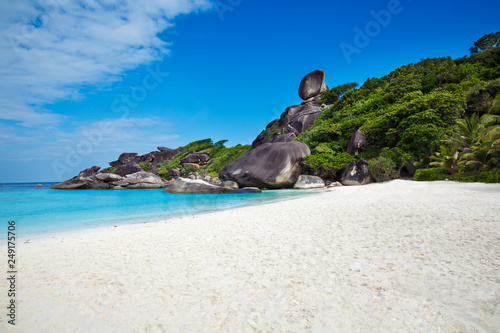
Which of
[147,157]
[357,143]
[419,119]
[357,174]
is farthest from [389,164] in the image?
[147,157]

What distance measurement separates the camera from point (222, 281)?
292cm

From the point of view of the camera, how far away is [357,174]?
2069 centimetres

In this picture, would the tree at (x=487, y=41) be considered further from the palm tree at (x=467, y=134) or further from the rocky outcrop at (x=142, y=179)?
the rocky outcrop at (x=142, y=179)

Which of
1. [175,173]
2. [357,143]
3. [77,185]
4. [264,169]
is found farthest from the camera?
[175,173]

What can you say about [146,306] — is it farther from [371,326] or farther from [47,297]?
[371,326]

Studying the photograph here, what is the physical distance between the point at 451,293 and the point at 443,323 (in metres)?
0.60

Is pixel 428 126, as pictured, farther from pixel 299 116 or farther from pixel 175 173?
pixel 175 173

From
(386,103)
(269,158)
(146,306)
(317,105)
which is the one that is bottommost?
(146,306)

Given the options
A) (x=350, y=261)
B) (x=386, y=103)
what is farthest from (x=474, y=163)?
(x=350, y=261)

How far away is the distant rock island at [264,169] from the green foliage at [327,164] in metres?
0.89

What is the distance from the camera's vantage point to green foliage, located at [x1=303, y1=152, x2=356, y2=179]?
72.2ft

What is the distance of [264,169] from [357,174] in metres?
8.24

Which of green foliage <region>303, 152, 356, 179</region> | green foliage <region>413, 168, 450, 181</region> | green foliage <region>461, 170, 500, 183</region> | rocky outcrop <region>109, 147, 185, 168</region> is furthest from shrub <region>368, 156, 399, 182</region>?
rocky outcrop <region>109, 147, 185, 168</region>

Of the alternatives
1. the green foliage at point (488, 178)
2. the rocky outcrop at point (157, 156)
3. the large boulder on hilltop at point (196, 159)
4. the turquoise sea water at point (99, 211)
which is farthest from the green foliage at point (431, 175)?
the rocky outcrop at point (157, 156)
